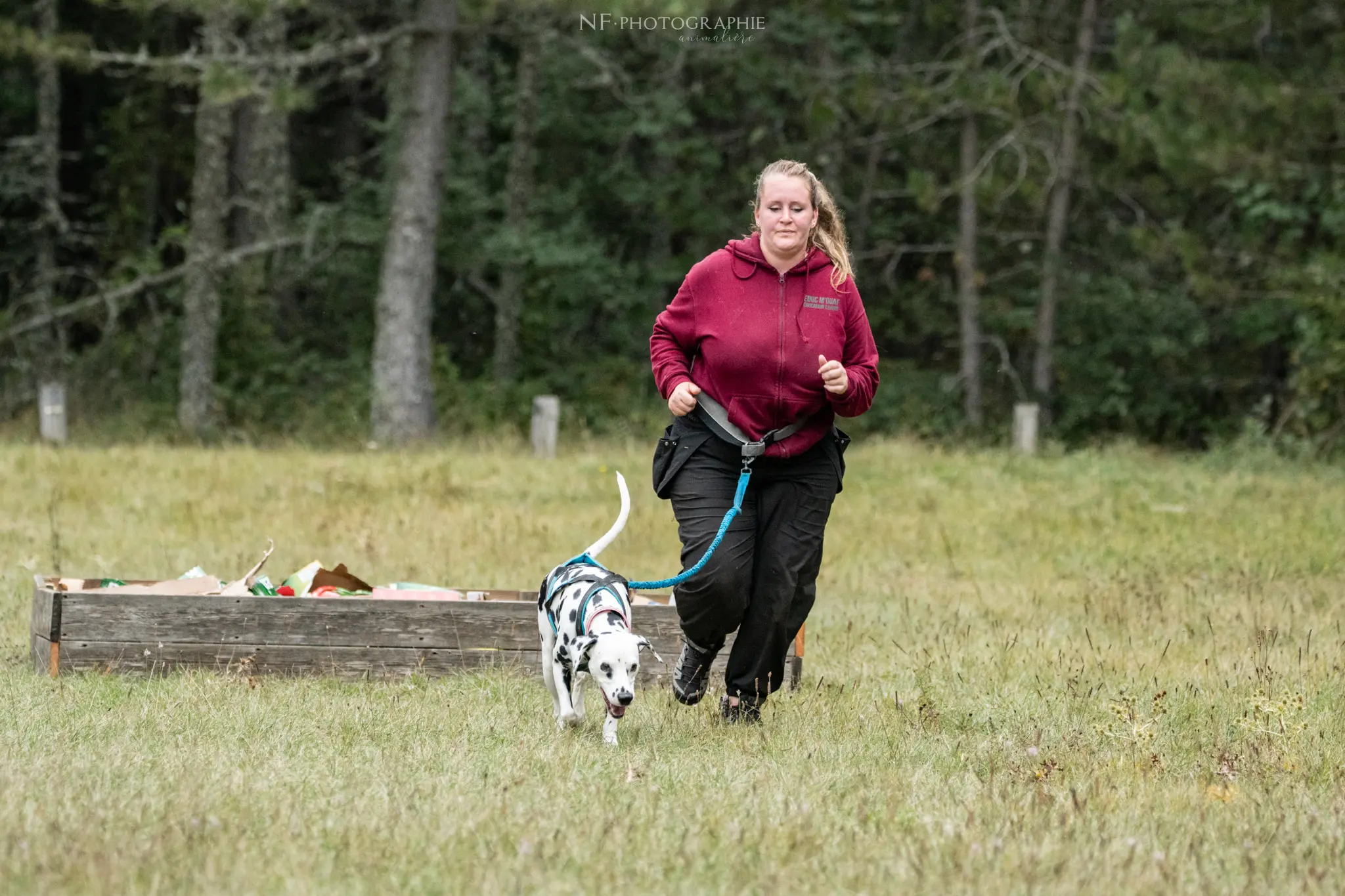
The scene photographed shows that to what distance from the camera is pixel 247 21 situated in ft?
95.2

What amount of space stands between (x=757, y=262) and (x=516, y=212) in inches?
873

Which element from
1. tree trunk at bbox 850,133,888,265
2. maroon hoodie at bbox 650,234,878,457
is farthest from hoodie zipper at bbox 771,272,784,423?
tree trunk at bbox 850,133,888,265

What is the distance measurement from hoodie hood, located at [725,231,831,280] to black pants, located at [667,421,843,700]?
58 centimetres

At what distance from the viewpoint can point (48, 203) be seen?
87.6 ft

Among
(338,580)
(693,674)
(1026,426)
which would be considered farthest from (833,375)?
(1026,426)

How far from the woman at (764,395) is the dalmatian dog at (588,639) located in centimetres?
33

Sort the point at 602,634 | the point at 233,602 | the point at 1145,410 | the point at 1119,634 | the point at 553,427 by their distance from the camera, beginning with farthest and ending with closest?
the point at 1145,410 → the point at 553,427 → the point at 1119,634 → the point at 233,602 → the point at 602,634

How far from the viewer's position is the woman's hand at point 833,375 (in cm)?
568

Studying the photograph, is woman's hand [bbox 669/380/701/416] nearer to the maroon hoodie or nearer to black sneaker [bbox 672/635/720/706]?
the maroon hoodie

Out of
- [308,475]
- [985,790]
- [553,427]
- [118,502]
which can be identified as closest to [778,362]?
[985,790]

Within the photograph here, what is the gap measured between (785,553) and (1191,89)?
15.5m

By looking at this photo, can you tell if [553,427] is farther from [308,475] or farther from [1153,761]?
[1153,761]

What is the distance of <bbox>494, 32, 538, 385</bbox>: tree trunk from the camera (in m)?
27.1

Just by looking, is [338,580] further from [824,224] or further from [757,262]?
[824,224]
